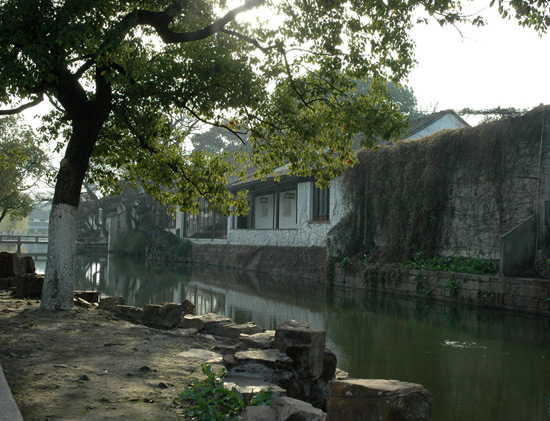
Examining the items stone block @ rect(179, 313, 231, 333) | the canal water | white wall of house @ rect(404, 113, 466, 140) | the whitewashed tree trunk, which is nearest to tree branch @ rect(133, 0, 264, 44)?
the whitewashed tree trunk

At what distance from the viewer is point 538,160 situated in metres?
13.5

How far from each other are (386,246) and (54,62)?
42.0 ft

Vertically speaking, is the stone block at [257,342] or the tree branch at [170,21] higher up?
the tree branch at [170,21]

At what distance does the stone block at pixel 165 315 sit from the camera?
8.25 meters

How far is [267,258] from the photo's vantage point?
2402 centimetres

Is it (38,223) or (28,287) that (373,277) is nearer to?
(28,287)

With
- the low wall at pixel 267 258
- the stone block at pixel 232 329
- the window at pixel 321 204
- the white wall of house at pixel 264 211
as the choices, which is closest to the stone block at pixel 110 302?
the stone block at pixel 232 329

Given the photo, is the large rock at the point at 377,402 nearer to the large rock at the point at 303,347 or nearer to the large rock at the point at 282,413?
the large rock at the point at 282,413

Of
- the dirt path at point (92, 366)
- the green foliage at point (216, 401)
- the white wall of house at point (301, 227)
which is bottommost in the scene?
the dirt path at point (92, 366)

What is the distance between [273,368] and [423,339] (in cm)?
521

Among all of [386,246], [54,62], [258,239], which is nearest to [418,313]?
[386,246]

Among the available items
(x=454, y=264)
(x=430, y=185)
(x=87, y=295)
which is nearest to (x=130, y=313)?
(x=87, y=295)

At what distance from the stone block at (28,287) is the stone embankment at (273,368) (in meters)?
1.76

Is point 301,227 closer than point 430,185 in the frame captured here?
No
